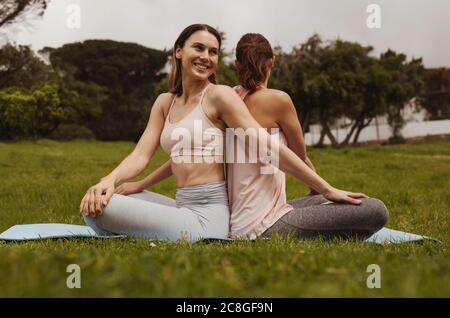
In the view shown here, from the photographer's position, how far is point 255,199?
4.25 metres

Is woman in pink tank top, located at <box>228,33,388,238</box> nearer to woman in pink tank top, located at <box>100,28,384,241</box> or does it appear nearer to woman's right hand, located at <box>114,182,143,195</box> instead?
woman in pink tank top, located at <box>100,28,384,241</box>

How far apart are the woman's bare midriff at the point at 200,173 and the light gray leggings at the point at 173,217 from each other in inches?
1.5

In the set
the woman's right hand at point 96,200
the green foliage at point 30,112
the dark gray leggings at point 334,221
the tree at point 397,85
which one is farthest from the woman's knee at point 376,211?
the tree at point 397,85

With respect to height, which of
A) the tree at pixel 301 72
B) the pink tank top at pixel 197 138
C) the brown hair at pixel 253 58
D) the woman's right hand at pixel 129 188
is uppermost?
the tree at pixel 301 72

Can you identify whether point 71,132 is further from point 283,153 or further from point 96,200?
point 283,153

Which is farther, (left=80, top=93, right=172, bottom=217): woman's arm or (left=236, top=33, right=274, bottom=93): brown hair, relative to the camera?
(left=236, top=33, right=274, bottom=93): brown hair

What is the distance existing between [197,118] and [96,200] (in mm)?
925

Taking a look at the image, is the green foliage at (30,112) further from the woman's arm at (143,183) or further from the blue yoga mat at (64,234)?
the woman's arm at (143,183)

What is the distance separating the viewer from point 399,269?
8.19ft

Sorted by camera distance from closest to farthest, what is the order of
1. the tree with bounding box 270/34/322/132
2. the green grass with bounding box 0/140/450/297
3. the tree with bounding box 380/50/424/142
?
the green grass with bounding box 0/140/450/297 < the tree with bounding box 270/34/322/132 < the tree with bounding box 380/50/424/142

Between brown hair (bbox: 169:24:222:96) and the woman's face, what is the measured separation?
40mm

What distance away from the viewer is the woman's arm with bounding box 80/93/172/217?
159 inches

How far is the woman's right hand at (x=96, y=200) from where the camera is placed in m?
4.03

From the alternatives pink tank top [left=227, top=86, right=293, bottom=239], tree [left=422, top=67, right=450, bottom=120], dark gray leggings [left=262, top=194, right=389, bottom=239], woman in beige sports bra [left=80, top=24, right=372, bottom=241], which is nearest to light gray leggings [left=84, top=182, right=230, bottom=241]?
woman in beige sports bra [left=80, top=24, right=372, bottom=241]
